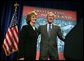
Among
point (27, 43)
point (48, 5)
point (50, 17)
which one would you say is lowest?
point (27, 43)

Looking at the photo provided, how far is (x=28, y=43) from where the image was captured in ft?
11.3

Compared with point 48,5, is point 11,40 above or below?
below

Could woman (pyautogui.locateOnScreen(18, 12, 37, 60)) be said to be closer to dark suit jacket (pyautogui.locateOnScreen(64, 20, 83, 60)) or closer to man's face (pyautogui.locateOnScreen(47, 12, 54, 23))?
man's face (pyautogui.locateOnScreen(47, 12, 54, 23))

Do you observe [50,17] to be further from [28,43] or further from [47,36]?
[28,43]

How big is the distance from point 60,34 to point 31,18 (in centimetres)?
54

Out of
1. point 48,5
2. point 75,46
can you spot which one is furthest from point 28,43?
point 75,46

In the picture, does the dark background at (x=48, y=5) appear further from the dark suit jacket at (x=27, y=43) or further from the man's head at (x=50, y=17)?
the dark suit jacket at (x=27, y=43)

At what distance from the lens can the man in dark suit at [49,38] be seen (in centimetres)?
342

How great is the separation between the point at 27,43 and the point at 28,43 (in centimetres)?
2

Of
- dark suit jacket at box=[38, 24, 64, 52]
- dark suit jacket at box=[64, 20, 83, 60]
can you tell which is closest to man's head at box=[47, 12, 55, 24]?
dark suit jacket at box=[38, 24, 64, 52]

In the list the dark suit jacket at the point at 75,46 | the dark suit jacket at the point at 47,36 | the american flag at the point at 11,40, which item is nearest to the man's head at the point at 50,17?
the dark suit jacket at the point at 47,36

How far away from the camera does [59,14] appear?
3674mm

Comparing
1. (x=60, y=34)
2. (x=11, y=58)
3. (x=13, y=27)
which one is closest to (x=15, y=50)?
(x=11, y=58)

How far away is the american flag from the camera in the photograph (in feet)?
11.2
